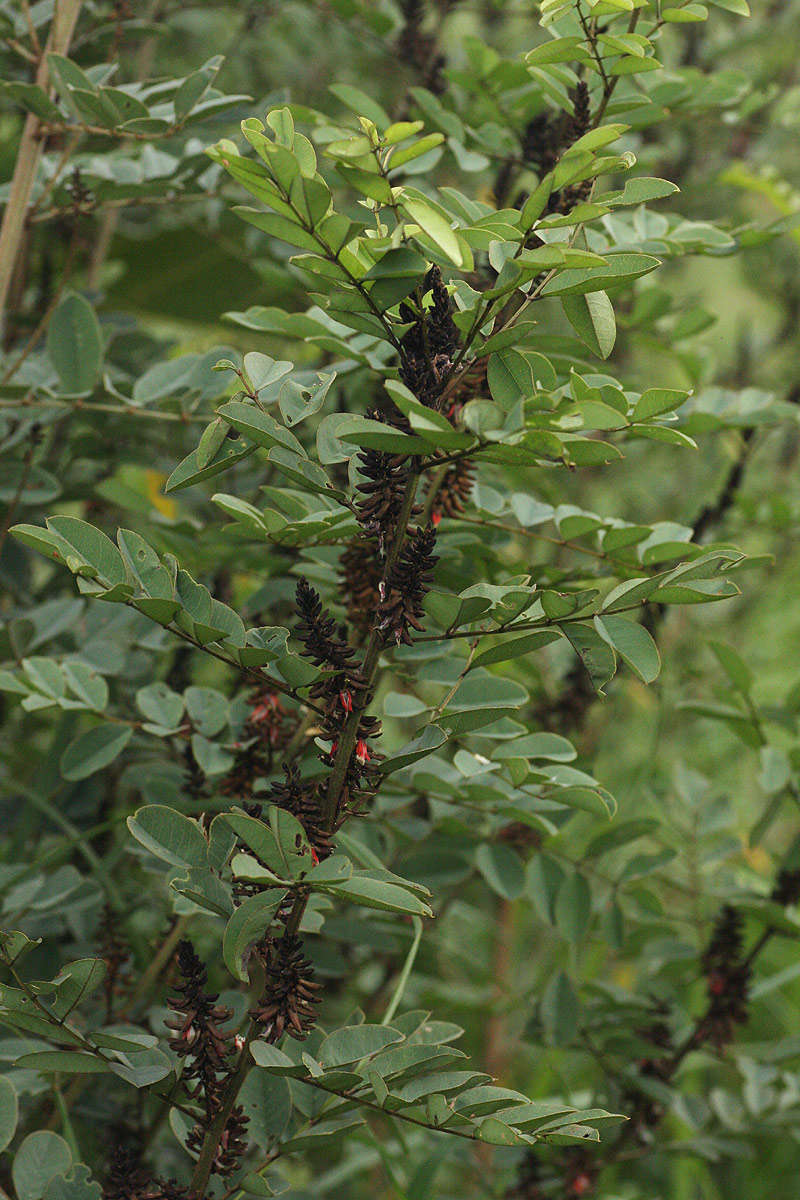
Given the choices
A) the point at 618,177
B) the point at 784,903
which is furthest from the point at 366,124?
the point at 784,903

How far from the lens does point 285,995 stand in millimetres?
403

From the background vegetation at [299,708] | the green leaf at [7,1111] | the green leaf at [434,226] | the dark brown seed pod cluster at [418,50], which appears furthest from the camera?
the dark brown seed pod cluster at [418,50]

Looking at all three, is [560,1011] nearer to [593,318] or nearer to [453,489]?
[453,489]

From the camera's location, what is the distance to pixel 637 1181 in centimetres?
111

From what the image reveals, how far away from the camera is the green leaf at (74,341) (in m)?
0.64

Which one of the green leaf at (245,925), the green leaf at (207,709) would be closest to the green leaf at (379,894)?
the green leaf at (245,925)

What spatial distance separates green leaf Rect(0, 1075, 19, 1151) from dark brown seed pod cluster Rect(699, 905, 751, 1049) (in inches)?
18.1

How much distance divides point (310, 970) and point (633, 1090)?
18.4 inches

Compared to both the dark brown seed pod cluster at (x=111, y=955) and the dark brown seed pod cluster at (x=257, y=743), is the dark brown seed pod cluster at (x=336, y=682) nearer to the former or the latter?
the dark brown seed pod cluster at (x=257, y=743)

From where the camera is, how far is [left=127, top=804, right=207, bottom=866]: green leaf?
41 centimetres

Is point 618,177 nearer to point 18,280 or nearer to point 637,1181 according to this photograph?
point 18,280

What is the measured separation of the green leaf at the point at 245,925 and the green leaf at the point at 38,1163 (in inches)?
5.8

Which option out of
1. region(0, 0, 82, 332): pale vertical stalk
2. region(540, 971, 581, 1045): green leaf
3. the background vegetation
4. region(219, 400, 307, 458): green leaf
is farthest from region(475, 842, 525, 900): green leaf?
region(0, 0, 82, 332): pale vertical stalk

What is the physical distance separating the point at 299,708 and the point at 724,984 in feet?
1.17
